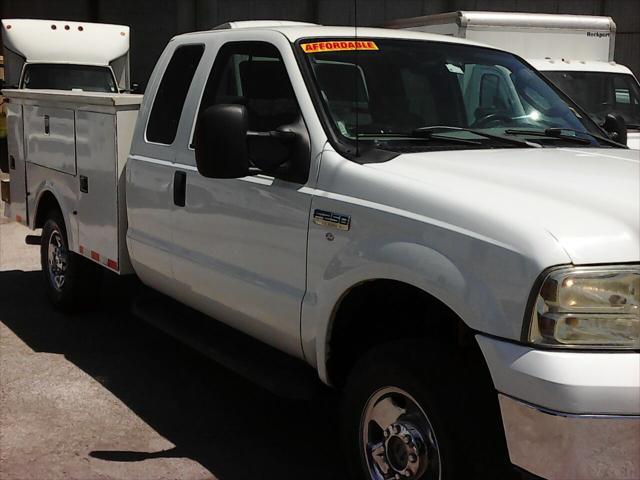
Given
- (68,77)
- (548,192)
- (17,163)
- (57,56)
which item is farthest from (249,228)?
(57,56)

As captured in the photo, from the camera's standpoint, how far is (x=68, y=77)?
47.5ft

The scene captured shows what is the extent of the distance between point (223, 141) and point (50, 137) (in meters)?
3.37

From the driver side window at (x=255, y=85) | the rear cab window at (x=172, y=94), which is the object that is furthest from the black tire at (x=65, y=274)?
the driver side window at (x=255, y=85)

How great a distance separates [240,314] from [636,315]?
211 cm

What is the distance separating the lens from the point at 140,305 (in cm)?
536

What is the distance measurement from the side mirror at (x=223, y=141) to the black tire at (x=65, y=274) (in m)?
3.17

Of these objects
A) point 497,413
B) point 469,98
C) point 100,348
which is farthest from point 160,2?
point 497,413

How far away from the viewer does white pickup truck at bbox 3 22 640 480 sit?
2.68 meters

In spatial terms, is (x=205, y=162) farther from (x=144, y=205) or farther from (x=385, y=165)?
(x=144, y=205)

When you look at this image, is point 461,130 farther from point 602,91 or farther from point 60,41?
point 60,41

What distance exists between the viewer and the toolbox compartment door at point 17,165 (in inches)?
280

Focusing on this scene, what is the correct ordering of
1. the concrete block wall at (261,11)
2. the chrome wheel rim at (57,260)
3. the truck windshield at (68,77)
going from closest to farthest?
the chrome wheel rim at (57,260) → the truck windshield at (68,77) → the concrete block wall at (261,11)

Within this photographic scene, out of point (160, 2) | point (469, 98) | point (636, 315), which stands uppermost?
point (160, 2)

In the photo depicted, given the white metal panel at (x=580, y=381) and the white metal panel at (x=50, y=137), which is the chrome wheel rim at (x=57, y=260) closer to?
the white metal panel at (x=50, y=137)
